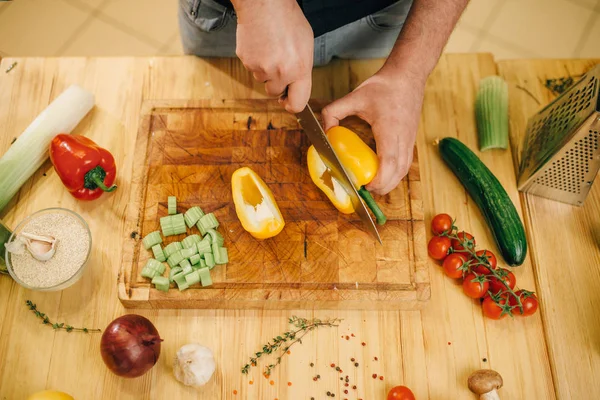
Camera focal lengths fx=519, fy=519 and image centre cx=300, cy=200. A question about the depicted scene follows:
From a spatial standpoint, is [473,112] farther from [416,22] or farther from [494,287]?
[494,287]

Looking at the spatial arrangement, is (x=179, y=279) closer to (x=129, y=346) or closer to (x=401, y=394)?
(x=129, y=346)

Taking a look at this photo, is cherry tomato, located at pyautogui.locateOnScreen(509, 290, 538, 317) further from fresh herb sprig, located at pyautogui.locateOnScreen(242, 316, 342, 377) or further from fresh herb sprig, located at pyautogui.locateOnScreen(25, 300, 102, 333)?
fresh herb sprig, located at pyautogui.locateOnScreen(25, 300, 102, 333)

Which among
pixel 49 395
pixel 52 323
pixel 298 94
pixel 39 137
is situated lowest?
pixel 49 395

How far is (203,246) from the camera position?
6.04 feet

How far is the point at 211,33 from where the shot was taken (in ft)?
7.10

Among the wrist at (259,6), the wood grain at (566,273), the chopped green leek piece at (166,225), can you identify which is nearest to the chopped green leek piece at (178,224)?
the chopped green leek piece at (166,225)

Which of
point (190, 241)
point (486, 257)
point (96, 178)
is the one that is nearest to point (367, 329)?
point (486, 257)

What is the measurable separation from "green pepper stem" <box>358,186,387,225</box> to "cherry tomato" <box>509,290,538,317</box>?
1.78 feet

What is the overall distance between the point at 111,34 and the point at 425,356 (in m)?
3.22

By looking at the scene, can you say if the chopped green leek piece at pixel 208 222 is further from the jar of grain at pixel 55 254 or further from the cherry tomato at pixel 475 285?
the cherry tomato at pixel 475 285

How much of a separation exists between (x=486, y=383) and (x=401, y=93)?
1.06 meters

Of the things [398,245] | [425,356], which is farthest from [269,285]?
A: [425,356]

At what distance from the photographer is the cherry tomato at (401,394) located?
5.64 feet

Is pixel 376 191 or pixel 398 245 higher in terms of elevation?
pixel 376 191
